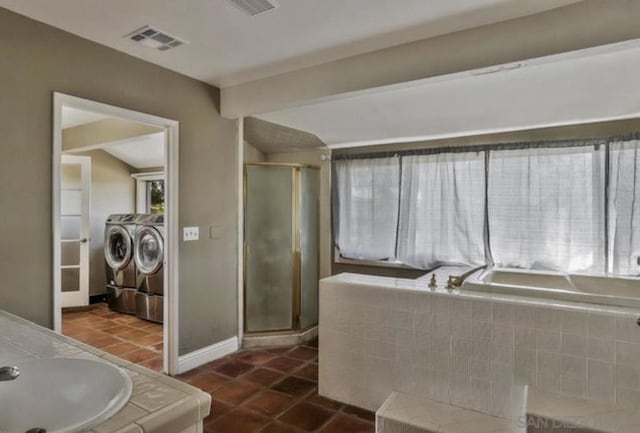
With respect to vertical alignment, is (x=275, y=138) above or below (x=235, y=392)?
above

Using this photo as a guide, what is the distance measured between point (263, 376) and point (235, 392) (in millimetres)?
306

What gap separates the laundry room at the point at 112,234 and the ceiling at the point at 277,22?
1.37 m

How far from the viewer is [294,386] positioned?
277 cm

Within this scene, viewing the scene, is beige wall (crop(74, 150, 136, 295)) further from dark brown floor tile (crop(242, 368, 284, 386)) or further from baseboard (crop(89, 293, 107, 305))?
dark brown floor tile (crop(242, 368, 284, 386))

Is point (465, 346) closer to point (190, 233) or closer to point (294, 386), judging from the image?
point (294, 386)

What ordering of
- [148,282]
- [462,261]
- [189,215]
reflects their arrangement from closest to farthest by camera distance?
[189,215], [462,261], [148,282]

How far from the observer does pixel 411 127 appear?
3.67m

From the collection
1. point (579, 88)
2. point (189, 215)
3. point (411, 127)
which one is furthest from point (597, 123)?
point (189, 215)

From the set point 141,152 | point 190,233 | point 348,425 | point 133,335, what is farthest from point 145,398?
point 141,152

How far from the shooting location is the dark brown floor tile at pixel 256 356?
3.24 m

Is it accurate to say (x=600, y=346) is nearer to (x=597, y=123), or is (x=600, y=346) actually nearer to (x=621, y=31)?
(x=621, y=31)

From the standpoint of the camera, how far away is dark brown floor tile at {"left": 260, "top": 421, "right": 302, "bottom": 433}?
220cm

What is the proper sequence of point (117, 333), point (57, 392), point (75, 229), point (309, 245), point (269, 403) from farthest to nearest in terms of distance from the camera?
1. point (75, 229)
2. point (309, 245)
3. point (117, 333)
4. point (269, 403)
5. point (57, 392)

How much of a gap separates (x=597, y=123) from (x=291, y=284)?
3137 mm
